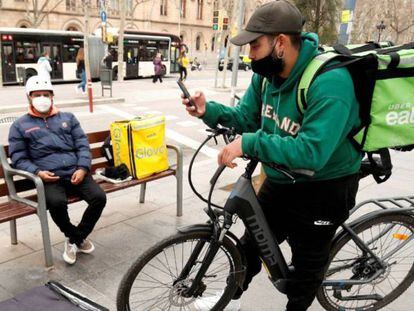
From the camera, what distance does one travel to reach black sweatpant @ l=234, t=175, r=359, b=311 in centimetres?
217

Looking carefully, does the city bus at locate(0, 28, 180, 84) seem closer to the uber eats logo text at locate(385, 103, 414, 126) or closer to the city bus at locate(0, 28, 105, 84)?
the city bus at locate(0, 28, 105, 84)

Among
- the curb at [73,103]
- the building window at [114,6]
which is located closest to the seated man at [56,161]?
the curb at [73,103]

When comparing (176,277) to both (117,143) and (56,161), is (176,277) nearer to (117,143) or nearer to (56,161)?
(56,161)

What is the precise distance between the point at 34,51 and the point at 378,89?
1960 centimetres

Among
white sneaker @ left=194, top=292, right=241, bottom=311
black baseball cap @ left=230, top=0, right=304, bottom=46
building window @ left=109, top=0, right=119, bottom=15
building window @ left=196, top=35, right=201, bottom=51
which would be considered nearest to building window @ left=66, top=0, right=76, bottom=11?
building window @ left=109, top=0, right=119, bottom=15

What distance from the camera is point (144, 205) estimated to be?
15.1ft

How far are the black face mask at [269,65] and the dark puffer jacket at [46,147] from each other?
2.06 m

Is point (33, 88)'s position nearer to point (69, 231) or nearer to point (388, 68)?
point (69, 231)

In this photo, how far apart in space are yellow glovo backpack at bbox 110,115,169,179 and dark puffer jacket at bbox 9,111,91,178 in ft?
1.18

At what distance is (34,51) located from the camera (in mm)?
18906

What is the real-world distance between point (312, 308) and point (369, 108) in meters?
1.63

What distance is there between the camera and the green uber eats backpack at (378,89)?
186 cm

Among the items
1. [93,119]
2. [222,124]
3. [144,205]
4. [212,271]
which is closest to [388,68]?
[222,124]

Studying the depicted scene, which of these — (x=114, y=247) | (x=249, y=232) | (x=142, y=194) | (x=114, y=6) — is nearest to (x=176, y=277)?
(x=249, y=232)
